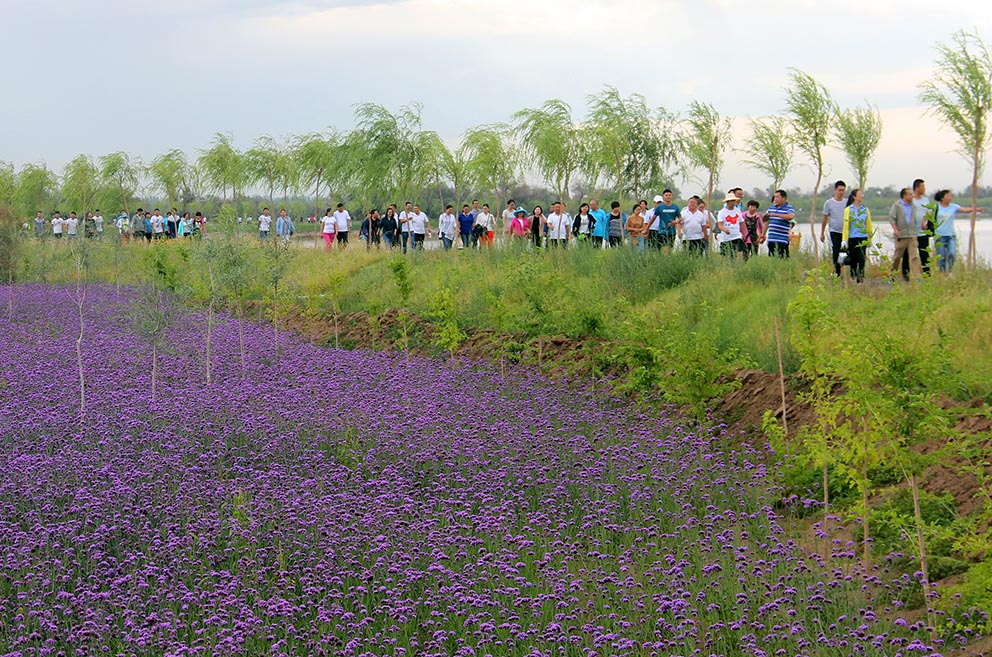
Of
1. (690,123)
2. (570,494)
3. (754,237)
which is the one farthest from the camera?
(690,123)

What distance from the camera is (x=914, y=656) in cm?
537

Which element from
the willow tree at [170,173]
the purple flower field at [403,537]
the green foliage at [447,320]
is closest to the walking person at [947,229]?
the green foliage at [447,320]

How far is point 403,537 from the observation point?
22.5 ft

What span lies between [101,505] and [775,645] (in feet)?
13.9

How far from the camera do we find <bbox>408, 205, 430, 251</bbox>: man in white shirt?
3028 centimetres

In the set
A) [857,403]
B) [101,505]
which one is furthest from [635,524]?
[101,505]

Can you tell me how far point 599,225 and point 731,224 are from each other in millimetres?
4575

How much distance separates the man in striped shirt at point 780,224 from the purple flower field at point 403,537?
27.6 ft

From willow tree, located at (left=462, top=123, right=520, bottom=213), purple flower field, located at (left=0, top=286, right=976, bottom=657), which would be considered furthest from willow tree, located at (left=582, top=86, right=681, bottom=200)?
purple flower field, located at (left=0, top=286, right=976, bottom=657)

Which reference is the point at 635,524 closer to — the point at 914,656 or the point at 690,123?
the point at 914,656

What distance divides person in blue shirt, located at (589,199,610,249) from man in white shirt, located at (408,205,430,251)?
278 inches

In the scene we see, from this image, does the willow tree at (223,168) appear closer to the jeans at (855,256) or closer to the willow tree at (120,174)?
the willow tree at (120,174)

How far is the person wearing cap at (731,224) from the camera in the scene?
19.4m

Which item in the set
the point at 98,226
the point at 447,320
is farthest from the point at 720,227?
the point at 98,226
